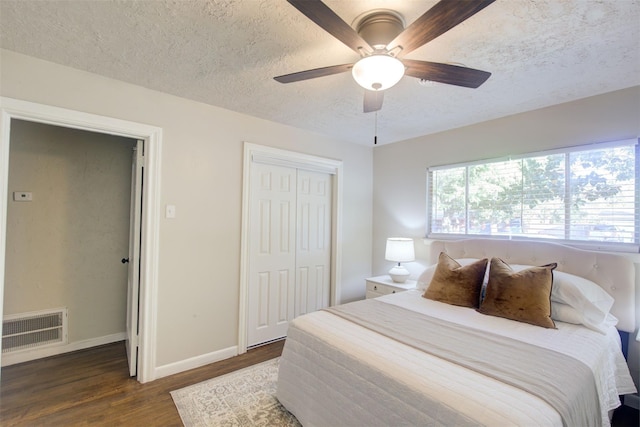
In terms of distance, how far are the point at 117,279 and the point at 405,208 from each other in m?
3.52

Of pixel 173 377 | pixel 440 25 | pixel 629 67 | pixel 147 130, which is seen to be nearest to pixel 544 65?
pixel 629 67

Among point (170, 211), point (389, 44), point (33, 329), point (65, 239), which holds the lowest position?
point (33, 329)

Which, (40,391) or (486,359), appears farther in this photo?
(40,391)

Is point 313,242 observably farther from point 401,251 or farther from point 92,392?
point 92,392

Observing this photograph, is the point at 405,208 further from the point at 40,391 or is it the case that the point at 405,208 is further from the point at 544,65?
the point at 40,391

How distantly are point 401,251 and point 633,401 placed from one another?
78.9 inches

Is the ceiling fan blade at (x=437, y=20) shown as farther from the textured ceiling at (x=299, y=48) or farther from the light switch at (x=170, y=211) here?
the light switch at (x=170, y=211)

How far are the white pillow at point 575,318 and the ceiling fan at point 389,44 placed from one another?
165 cm

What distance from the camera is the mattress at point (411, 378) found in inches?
43.1

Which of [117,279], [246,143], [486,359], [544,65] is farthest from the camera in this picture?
[117,279]

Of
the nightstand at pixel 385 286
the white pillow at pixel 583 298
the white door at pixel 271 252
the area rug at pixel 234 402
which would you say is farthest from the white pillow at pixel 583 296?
the white door at pixel 271 252

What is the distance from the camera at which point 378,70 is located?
4.49 ft

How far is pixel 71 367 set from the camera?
8.32ft

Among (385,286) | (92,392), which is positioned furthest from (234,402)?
(385,286)
